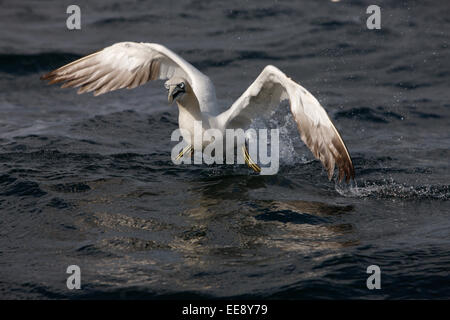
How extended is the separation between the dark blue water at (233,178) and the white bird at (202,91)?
2.39 feet

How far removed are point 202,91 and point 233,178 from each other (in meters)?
1.22

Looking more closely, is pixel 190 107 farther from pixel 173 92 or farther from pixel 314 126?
pixel 314 126

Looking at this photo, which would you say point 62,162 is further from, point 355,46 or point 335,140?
point 355,46

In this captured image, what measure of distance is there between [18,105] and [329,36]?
678 cm

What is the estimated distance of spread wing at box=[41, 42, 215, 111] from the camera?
8.86 meters

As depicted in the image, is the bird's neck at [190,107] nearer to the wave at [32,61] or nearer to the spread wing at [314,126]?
the spread wing at [314,126]

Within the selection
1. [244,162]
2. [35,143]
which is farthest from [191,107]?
[35,143]

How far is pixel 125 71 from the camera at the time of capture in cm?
892

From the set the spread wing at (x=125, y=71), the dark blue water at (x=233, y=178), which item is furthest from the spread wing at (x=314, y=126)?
the spread wing at (x=125, y=71)

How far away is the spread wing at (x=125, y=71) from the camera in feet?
29.1

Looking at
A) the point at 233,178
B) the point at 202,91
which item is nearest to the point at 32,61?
the point at 202,91

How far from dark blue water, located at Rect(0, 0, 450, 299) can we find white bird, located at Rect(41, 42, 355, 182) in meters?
0.73

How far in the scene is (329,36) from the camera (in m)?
14.9

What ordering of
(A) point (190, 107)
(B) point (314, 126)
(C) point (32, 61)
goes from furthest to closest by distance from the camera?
(C) point (32, 61)
(A) point (190, 107)
(B) point (314, 126)
